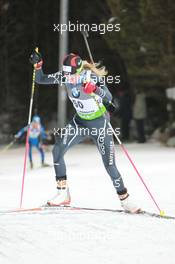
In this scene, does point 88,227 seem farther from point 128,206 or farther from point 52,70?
point 52,70

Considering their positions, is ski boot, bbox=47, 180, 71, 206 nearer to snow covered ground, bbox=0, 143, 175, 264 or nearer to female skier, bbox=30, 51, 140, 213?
female skier, bbox=30, 51, 140, 213

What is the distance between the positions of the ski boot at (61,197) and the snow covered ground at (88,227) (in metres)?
0.39

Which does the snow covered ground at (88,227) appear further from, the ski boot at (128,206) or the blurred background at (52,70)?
the blurred background at (52,70)

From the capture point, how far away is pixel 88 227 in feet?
23.4

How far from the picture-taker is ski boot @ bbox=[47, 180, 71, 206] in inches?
332

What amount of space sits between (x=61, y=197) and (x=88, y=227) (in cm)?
143

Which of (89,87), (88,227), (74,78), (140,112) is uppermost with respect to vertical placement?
(74,78)

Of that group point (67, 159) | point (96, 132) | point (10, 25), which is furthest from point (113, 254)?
point (10, 25)

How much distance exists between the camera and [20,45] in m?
22.4

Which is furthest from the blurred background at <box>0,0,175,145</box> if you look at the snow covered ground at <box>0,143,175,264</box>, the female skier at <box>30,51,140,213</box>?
the female skier at <box>30,51,140,213</box>

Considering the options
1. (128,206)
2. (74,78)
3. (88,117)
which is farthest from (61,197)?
(74,78)

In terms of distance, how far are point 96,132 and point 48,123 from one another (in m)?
15.1

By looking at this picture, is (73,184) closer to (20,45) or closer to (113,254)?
(113,254)

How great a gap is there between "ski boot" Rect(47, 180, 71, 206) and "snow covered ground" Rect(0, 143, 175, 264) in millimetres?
391
